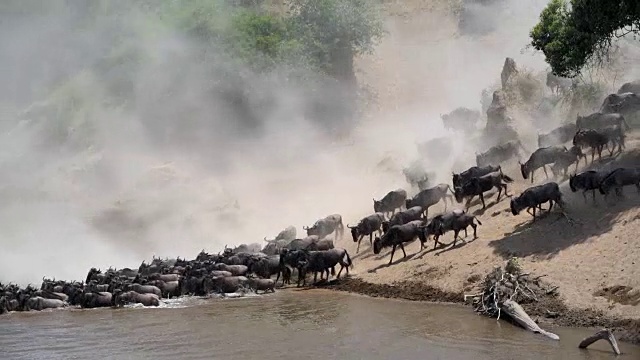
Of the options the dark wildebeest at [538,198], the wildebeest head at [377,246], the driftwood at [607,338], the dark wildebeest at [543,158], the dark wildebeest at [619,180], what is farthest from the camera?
the dark wildebeest at [543,158]

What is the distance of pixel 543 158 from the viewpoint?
27.5m

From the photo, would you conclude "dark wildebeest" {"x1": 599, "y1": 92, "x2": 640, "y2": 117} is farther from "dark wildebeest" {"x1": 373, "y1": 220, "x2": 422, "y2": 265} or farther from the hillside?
"dark wildebeest" {"x1": 373, "y1": 220, "x2": 422, "y2": 265}

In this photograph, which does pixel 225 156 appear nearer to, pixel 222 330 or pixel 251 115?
pixel 251 115

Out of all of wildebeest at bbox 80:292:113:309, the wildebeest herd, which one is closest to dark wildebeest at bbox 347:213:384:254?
the wildebeest herd

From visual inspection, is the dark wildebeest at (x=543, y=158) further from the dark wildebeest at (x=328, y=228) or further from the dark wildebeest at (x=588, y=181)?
the dark wildebeest at (x=328, y=228)

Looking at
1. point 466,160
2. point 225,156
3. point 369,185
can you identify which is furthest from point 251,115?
point 466,160

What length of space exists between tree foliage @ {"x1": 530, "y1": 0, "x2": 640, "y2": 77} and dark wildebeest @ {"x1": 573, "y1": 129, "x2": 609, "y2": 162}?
9.21 ft

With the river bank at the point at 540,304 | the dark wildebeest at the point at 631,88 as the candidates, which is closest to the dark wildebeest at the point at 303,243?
the river bank at the point at 540,304

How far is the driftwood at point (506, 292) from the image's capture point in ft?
58.2

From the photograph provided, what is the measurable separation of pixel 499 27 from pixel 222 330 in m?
55.5

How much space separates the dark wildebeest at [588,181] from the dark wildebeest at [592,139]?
12.5 ft

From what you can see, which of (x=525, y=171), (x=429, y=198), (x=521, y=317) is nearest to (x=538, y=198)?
(x=525, y=171)

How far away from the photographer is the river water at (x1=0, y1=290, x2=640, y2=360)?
49.6 feet

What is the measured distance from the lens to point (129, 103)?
57688 millimetres
